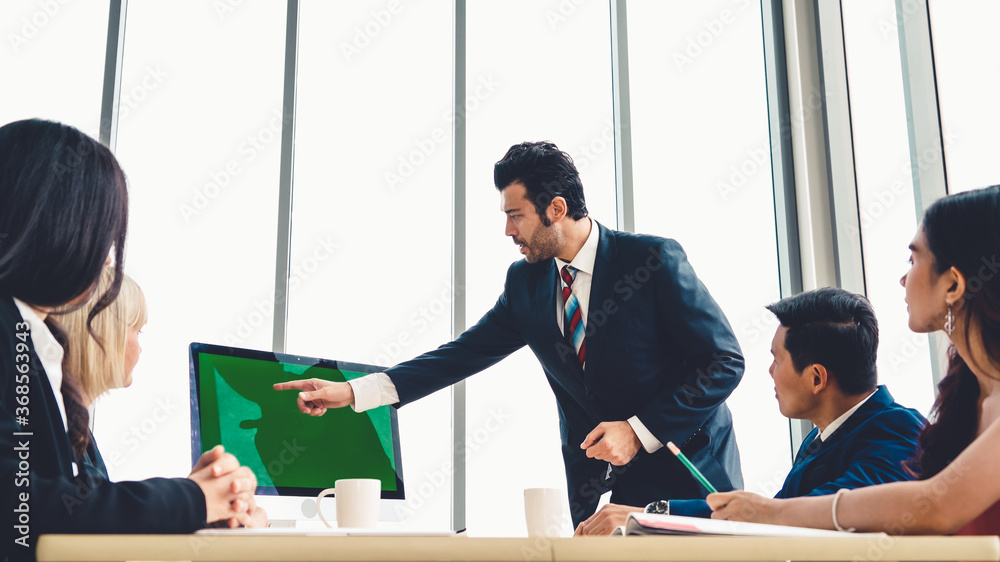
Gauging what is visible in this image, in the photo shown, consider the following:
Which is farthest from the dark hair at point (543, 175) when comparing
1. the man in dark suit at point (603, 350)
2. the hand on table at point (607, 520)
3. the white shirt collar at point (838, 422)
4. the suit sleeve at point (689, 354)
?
the hand on table at point (607, 520)

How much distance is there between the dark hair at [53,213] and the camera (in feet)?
3.33

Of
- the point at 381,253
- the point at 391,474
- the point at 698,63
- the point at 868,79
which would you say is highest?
the point at 698,63

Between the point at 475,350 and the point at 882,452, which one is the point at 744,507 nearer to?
the point at 882,452

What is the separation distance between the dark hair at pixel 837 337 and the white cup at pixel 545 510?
814 mm

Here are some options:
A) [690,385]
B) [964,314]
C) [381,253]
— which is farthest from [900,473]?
[381,253]

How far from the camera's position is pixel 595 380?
2.09 meters

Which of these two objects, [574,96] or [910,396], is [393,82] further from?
[910,396]

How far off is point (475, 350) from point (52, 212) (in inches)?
57.1

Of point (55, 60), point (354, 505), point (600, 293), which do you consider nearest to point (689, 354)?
point (600, 293)

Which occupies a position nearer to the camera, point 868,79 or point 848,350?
point 848,350

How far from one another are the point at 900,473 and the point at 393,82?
255cm

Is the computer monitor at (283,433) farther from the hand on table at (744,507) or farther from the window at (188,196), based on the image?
the window at (188,196)

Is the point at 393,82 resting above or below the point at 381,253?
above

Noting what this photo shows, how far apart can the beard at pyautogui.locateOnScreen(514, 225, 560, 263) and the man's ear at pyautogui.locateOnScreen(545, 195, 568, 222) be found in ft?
0.12
